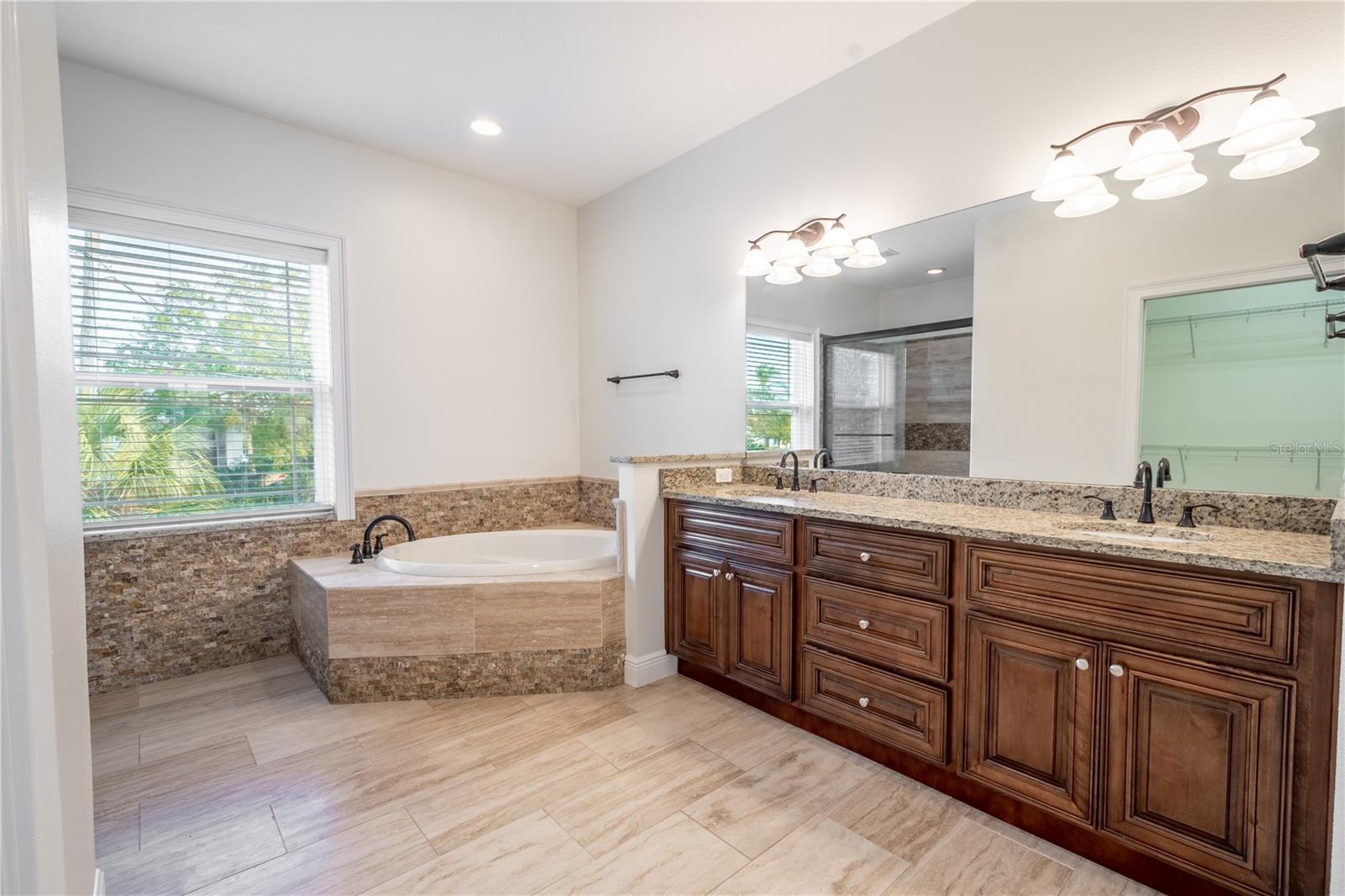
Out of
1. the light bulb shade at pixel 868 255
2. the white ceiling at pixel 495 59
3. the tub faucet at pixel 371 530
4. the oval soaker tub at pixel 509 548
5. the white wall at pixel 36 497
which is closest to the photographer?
the white wall at pixel 36 497

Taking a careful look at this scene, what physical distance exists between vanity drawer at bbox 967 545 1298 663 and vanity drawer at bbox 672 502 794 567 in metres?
0.71

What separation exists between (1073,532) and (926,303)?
1.15 metres

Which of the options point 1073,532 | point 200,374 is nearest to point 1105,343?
point 1073,532

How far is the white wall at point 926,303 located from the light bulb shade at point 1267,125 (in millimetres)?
825

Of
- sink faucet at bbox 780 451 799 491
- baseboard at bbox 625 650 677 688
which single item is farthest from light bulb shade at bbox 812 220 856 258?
baseboard at bbox 625 650 677 688

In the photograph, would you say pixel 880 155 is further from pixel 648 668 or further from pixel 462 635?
pixel 462 635

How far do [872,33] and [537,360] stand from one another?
2.60 meters

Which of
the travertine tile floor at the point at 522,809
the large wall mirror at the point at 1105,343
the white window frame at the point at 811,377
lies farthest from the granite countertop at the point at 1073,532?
the travertine tile floor at the point at 522,809

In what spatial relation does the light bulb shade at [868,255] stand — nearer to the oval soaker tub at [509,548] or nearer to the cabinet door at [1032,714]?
the cabinet door at [1032,714]

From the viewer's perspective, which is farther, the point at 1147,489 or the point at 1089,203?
the point at 1089,203

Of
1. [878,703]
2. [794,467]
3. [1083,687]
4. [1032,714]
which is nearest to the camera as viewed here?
[1083,687]

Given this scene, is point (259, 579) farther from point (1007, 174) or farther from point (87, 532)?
point (1007, 174)

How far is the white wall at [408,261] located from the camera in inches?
109

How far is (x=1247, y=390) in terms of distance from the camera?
1783 millimetres
